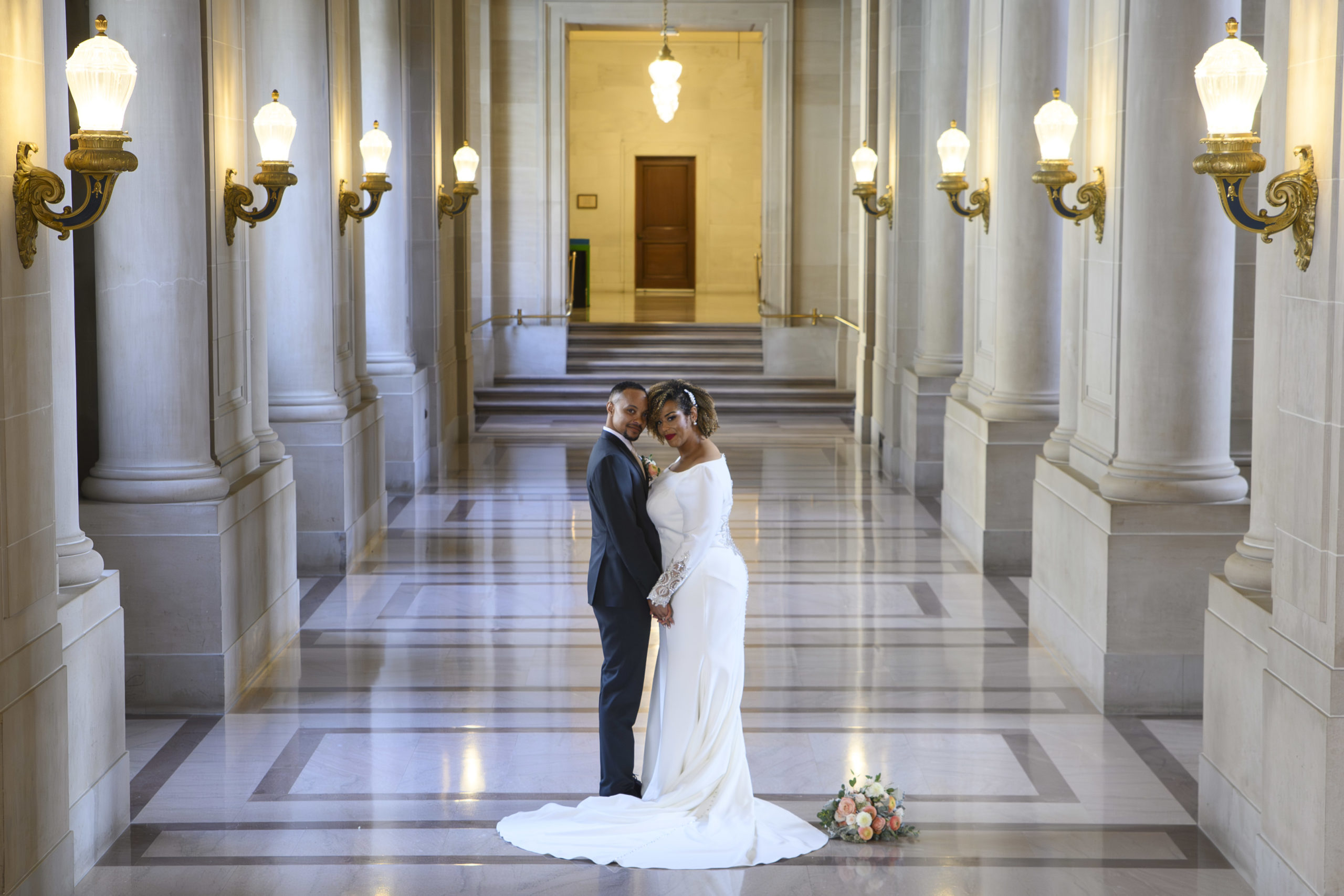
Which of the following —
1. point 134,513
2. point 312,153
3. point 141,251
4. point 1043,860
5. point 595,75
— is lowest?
point 1043,860

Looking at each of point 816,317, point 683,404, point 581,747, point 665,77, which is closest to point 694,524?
point 683,404

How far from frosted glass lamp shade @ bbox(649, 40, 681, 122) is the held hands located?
14.7 meters

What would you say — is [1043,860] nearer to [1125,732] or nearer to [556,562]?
[1125,732]

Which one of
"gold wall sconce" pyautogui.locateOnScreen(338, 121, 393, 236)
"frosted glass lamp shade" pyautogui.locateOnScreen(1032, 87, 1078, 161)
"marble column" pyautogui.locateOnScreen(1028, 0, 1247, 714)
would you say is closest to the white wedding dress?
"marble column" pyautogui.locateOnScreen(1028, 0, 1247, 714)

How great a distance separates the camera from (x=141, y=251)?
22.4 feet

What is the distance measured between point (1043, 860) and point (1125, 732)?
167cm

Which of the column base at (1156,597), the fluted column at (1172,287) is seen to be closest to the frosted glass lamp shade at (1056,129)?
the fluted column at (1172,287)

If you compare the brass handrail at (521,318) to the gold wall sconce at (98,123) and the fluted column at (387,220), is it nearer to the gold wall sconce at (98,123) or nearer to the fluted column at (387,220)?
the fluted column at (387,220)

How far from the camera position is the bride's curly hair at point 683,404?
5266mm

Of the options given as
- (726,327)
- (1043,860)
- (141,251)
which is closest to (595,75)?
(726,327)

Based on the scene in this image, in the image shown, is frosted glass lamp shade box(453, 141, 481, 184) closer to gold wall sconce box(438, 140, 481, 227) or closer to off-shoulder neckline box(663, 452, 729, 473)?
gold wall sconce box(438, 140, 481, 227)

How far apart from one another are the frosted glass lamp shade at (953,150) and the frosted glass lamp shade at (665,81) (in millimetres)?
8277

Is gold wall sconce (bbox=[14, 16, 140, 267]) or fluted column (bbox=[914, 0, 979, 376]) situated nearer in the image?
gold wall sconce (bbox=[14, 16, 140, 267])

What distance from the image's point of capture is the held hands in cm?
527
